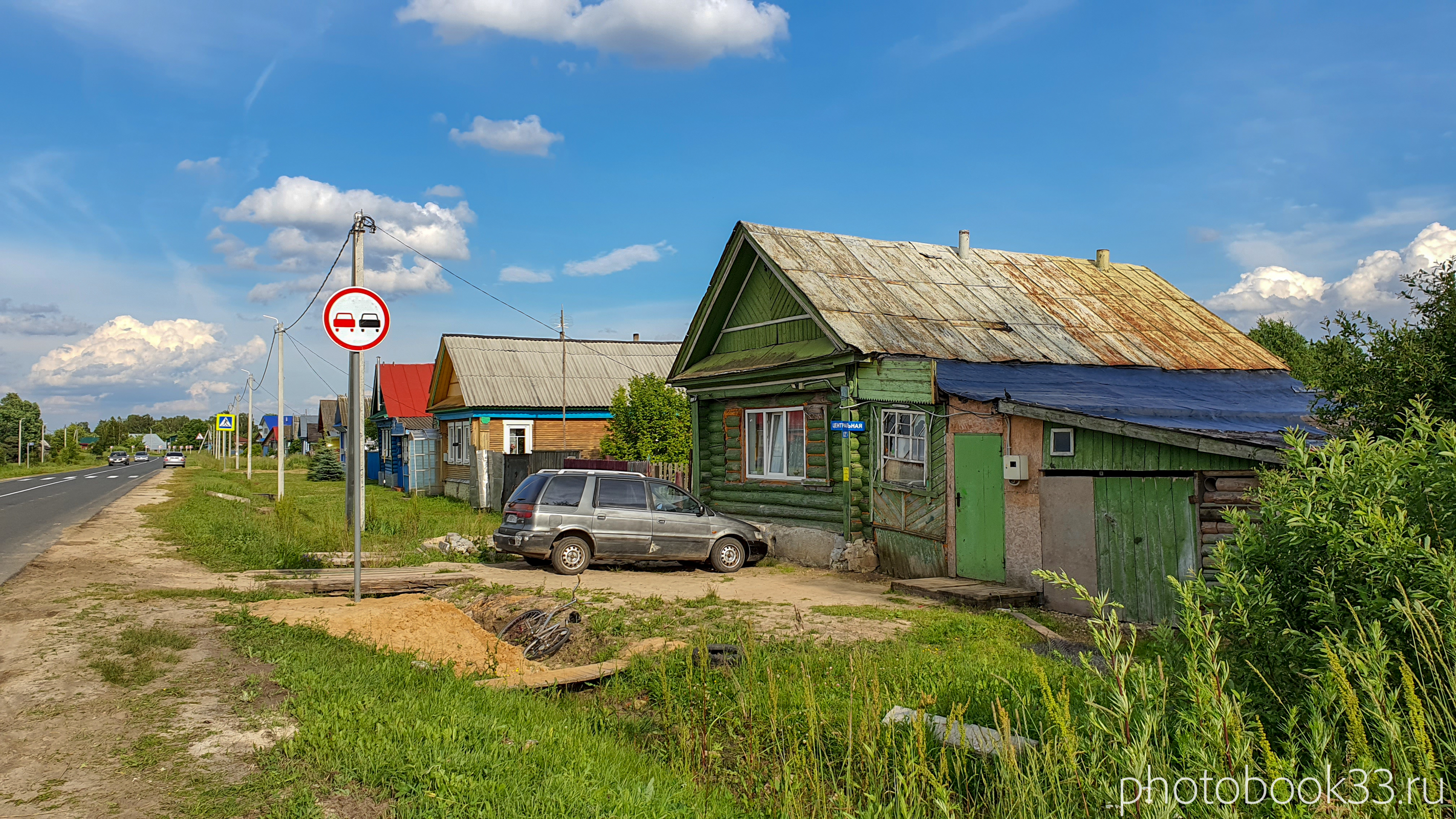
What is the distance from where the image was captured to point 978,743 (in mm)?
5004

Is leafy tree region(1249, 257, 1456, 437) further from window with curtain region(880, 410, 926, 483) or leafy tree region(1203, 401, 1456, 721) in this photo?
window with curtain region(880, 410, 926, 483)

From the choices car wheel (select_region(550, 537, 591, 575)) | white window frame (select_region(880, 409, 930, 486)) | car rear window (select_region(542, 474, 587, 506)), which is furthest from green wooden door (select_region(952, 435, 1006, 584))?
car rear window (select_region(542, 474, 587, 506))

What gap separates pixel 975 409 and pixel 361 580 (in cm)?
821

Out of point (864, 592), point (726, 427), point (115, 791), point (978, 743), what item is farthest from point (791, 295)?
point (115, 791)

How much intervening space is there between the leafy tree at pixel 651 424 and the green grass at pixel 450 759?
19369 millimetres

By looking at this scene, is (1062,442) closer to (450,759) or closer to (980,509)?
(980,509)

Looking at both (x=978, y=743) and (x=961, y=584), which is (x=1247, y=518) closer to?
(x=978, y=743)

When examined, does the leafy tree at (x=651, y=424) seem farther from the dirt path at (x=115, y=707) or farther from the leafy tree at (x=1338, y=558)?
the leafy tree at (x=1338, y=558)

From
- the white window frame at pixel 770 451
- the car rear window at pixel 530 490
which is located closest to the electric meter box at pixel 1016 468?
the white window frame at pixel 770 451

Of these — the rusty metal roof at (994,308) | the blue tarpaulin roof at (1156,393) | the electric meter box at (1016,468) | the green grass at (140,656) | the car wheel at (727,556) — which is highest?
the rusty metal roof at (994,308)

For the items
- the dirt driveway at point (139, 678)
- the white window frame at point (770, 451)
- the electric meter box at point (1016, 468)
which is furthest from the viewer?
the white window frame at point (770, 451)

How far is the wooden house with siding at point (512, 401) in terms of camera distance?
101ft

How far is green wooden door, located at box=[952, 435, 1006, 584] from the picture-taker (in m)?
12.0

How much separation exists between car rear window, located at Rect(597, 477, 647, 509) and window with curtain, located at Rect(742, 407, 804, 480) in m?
3.13
